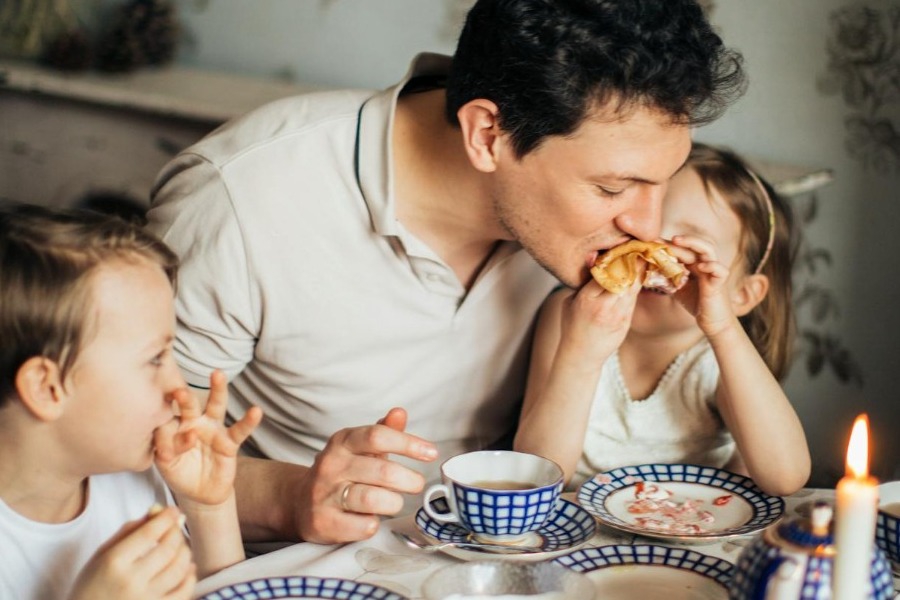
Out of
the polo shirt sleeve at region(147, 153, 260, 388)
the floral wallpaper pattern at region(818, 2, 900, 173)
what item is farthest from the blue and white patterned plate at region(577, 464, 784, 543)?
the floral wallpaper pattern at region(818, 2, 900, 173)

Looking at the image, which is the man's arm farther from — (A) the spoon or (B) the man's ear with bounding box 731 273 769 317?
(B) the man's ear with bounding box 731 273 769 317

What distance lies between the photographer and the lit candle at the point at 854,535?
77cm

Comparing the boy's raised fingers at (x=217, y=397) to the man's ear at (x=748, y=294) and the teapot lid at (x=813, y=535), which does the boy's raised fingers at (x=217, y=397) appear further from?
the man's ear at (x=748, y=294)

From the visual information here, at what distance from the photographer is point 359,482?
1.25 m

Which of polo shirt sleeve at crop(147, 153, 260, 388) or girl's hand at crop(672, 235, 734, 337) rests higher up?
girl's hand at crop(672, 235, 734, 337)

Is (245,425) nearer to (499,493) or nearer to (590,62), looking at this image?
(499,493)

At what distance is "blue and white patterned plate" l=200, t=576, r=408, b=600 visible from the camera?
1.02m

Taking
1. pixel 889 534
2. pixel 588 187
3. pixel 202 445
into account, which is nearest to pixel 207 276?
pixel 202 445

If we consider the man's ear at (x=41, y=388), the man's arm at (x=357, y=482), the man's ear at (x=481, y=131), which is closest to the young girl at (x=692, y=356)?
the man's ear at (x=481, y=131)

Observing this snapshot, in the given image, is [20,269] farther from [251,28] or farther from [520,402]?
[251,28]

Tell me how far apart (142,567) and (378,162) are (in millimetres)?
788

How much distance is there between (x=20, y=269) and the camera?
108 cm

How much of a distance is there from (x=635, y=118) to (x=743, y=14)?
0.99 m

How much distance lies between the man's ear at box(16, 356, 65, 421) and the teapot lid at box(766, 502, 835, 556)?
707mm
